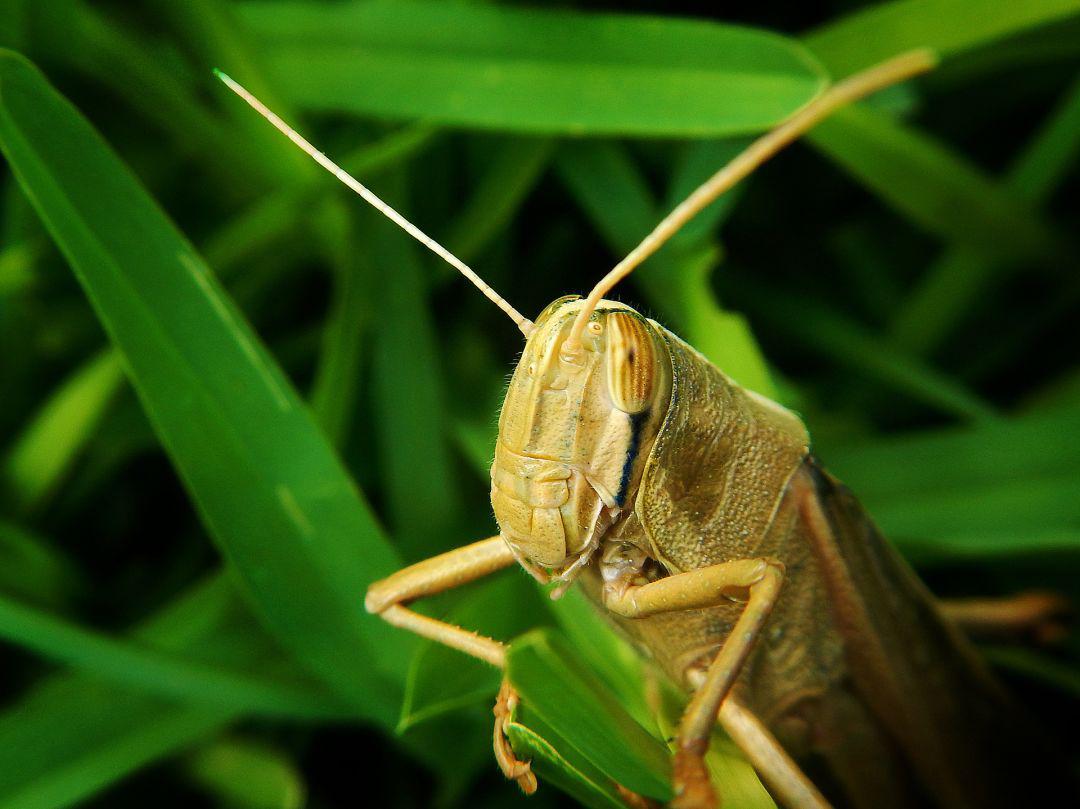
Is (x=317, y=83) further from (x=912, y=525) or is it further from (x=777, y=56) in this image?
(x=912, y=525)

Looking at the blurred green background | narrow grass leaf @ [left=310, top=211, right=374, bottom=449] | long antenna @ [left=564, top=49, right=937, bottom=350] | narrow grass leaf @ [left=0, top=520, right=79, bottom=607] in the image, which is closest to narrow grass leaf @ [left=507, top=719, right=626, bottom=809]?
the blurred green background

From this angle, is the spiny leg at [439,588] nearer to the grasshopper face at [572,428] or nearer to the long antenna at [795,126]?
the grasshopper face at [572,428]

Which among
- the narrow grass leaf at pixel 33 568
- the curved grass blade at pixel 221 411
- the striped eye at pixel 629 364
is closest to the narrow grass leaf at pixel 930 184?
the striped eye at pixel 629 364

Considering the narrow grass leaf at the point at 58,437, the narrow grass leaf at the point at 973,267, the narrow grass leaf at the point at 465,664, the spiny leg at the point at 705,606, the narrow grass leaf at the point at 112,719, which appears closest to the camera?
the spiny leg at the point at 705,606

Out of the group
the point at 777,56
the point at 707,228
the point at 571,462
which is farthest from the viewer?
the point at 707,228

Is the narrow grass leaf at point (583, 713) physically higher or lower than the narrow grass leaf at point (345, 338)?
lower

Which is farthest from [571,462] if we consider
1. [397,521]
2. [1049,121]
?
[1049,121]

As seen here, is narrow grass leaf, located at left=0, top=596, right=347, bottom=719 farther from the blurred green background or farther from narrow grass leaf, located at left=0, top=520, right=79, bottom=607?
narrow grass leaf, located at left=0, top=520, right=79, bottom=607
